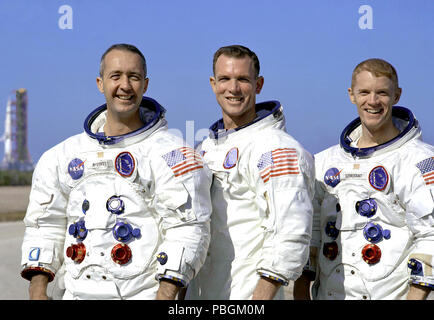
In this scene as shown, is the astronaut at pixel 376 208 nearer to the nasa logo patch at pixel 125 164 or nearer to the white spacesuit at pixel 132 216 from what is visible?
the white spacesuit at pixel 132 216

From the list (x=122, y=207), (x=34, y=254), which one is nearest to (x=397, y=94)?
(x=122, y=207)

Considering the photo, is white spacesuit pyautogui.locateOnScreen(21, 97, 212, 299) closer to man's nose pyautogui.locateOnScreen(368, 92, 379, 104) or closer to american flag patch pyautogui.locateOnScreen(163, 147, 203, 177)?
american flag patch pyautogui.locateOnScreen(163, 147, 203, 177)

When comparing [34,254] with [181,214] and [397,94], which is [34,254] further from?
[397,94]

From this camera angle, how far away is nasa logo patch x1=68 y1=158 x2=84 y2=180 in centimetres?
425

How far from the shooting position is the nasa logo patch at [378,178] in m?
4.38

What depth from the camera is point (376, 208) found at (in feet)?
14.4

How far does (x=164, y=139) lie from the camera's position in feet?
13.7

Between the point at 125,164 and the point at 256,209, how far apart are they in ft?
3.01

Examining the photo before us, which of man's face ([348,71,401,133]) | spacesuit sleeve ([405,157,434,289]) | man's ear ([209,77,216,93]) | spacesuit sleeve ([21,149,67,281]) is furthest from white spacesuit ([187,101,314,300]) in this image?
spacesuit sleeve ([21,149,67,281])

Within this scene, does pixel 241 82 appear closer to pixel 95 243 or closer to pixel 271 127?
pixel 271 127

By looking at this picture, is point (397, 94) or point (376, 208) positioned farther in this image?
point (397, 94)

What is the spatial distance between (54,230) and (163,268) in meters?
0.99

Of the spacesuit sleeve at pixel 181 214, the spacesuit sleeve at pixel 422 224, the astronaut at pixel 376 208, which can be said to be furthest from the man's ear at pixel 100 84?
the spacesuit sleeve at pixel 422 224
